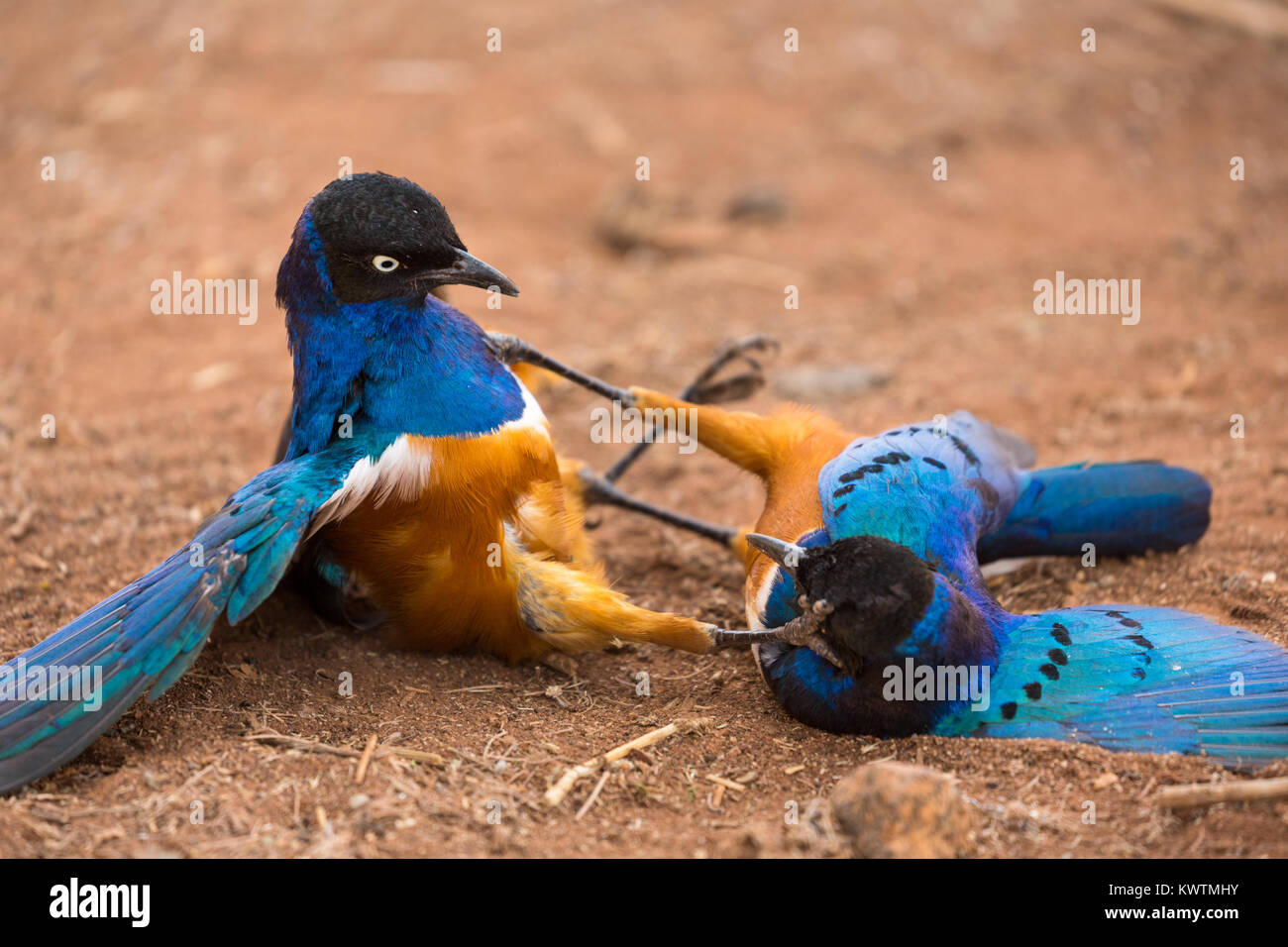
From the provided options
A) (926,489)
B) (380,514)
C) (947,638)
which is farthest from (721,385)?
(947,638)

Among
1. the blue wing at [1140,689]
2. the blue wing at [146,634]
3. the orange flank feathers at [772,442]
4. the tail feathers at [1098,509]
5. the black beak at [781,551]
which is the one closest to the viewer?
the blue wing at [146,634]

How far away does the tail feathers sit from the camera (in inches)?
172

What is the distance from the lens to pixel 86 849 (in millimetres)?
2939

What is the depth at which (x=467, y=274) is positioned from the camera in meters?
3.74

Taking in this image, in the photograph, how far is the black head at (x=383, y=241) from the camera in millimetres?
3576

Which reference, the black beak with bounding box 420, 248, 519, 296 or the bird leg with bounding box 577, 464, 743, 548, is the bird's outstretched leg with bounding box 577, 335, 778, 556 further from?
the black beak with bounding box 420, 248, 519, 296

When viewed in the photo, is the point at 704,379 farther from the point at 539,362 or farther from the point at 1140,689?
the point at 1140,689

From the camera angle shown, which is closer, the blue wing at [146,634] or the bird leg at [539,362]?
the blue wing at [146,634]

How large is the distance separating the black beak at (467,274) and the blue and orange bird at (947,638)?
3.88 ft

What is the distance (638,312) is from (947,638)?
429cm

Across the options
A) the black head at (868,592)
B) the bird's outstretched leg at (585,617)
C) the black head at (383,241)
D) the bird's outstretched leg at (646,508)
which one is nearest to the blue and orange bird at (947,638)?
the black head at (868,592)

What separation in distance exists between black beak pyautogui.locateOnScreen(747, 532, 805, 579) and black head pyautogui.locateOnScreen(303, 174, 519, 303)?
122 cm

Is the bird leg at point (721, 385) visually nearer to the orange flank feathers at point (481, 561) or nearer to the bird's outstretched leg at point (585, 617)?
the orange flank feathers at point (481, 561)
